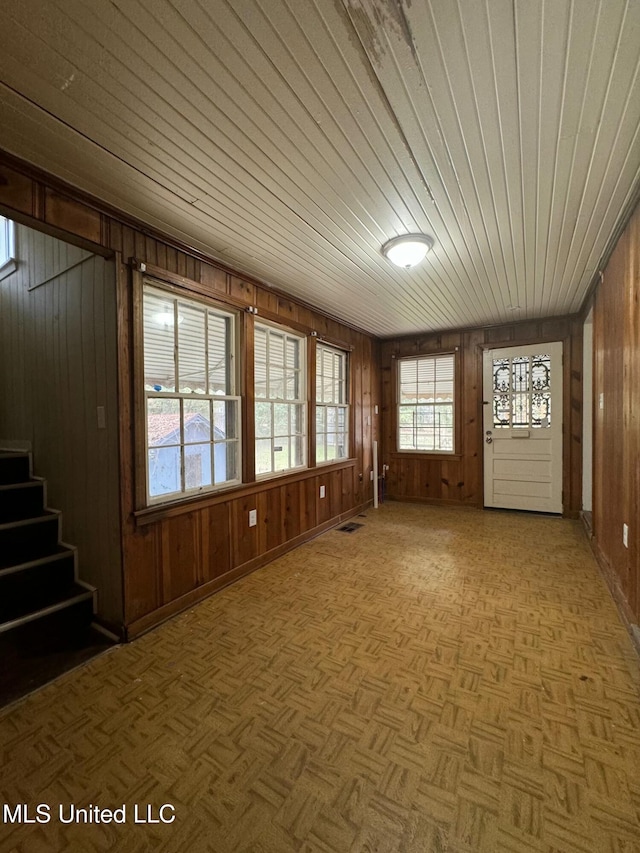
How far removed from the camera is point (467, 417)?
5062 millimetres

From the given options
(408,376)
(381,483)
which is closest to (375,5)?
(408,376)

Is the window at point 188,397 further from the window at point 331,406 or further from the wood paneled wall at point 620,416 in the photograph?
the wood paneled wall at point 620,416

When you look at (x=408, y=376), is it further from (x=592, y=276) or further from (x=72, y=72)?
(x=72, y=72)

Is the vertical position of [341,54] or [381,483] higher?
[341,54]

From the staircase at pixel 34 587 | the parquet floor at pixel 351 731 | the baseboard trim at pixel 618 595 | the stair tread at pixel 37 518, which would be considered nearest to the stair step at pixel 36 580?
the staircase at pixel 34 587

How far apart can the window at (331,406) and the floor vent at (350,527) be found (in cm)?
81

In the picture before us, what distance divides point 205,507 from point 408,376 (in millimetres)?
3894

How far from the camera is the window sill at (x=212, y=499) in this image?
2223 mm

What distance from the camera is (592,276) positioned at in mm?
3174

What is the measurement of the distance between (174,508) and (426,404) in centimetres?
405

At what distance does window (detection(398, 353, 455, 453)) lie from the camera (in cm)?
524

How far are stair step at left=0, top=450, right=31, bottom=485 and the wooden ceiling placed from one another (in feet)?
6.93

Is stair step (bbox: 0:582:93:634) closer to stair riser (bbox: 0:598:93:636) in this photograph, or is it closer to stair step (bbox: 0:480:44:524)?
stair riser (bbox: 0:598:93:636)

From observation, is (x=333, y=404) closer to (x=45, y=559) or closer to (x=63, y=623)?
(x=45, y=559)
